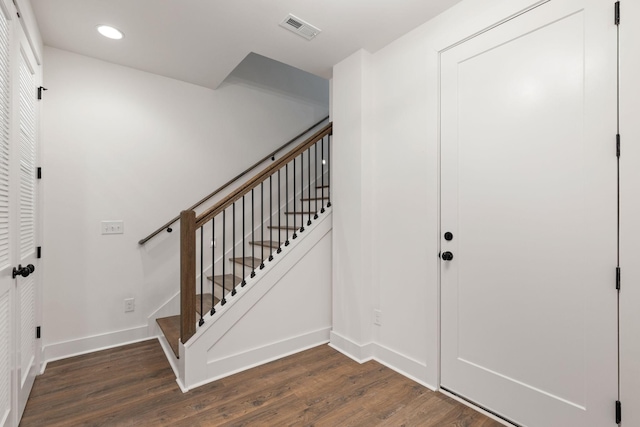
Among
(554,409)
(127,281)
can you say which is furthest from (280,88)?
(554,409)

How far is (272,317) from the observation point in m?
2.50

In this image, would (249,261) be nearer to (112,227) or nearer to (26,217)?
(112,227)

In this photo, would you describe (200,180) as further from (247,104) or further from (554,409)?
(554,409)

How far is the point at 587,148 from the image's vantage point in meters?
1.50

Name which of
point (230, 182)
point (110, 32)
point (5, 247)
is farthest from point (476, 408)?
point (110, 32)

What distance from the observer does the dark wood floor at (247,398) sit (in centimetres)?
178

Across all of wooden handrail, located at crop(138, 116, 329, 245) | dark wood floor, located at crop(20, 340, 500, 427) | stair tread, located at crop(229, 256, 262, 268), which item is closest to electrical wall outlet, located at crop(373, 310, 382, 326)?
dark wood floor, located at crop(20, 340, 500, 427)

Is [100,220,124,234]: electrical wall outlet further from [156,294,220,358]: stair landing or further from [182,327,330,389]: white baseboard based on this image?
[182,327,330,389]: white baseboard

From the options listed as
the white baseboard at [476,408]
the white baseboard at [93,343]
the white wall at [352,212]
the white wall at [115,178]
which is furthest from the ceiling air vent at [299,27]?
the white baseboard at [93,343]

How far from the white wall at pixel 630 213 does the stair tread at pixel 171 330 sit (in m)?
2.51

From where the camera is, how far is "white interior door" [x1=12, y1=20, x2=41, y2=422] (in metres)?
1.70

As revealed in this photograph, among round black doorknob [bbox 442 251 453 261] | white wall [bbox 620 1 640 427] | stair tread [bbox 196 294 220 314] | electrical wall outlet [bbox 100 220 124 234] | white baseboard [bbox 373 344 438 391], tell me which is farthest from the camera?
electrical wall outlet [bbox 100 220 124 234]

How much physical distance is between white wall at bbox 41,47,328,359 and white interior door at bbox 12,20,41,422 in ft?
1.24

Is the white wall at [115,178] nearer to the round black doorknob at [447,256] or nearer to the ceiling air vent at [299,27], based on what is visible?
the ceiling air vent at [299,27]
